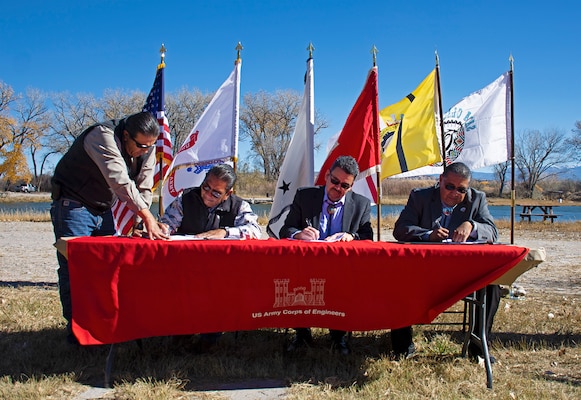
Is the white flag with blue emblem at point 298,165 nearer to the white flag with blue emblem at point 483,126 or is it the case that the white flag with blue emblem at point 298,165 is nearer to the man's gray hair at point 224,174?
the white flag with blue emblem at point 483,126

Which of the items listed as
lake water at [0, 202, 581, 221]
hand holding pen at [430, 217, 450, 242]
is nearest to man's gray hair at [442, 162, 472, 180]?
hand holding pen at [430, 217, 450, 242]

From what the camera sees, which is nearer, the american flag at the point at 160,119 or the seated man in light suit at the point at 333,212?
the seated man in light suit at the point at 333,212

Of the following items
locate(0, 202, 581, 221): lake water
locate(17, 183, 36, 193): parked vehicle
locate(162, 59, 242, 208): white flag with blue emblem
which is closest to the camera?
locate(162, 59, 242, 208): white flag with blue emblem

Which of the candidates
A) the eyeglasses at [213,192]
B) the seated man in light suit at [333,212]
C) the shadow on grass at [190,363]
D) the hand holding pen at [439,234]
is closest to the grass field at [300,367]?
the shadow on grass at [190,363]

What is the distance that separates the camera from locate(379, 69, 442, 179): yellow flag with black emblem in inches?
260

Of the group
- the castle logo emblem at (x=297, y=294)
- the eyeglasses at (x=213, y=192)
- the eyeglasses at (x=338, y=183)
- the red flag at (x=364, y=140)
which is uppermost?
the red flag at (x=364, y=140)

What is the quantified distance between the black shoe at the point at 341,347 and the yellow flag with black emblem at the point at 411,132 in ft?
10.7

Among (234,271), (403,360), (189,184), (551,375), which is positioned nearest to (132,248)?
(234,271)

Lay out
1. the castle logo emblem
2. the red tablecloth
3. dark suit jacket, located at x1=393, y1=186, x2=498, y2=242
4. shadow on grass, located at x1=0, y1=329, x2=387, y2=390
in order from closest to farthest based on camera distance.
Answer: the red tablecloth → the castle logo emblem → shadow on grass, located at x1=0, y1=329, x2=387, y2=390 → dark suit jacket, located at x1=393, y1=186, x2=498, y2=242

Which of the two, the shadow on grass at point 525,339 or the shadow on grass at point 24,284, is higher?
the shadow on grass at point 525,339

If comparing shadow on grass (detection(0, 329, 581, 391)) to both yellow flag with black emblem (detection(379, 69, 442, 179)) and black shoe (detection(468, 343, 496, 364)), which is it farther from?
yellow flag with black emblem (detection(379, 69, 442, 179))

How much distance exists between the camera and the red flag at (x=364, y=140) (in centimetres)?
562

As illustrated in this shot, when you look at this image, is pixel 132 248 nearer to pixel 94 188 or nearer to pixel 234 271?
pixel 234 271

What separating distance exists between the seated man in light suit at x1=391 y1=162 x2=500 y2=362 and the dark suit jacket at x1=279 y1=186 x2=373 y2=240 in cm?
29
